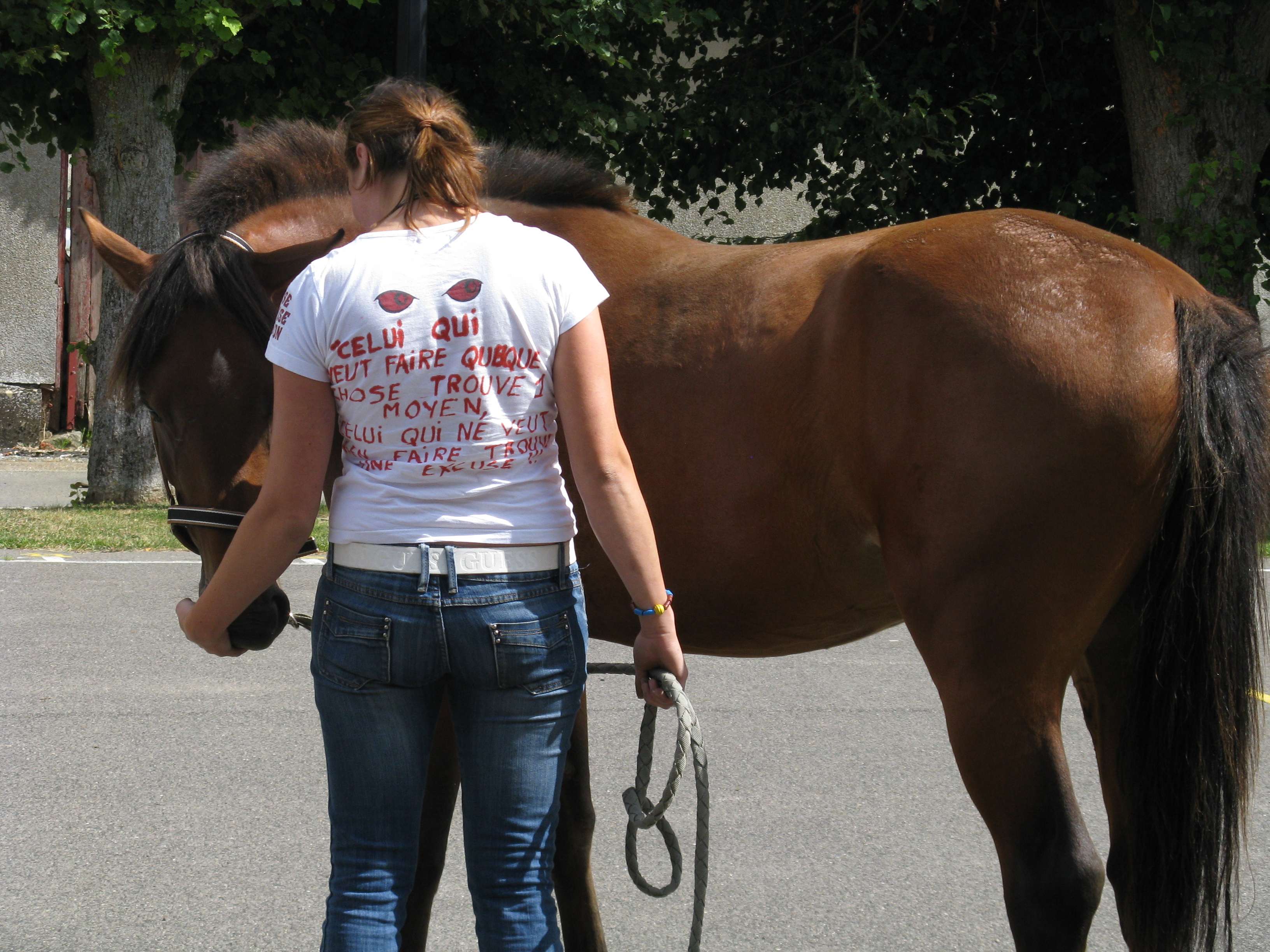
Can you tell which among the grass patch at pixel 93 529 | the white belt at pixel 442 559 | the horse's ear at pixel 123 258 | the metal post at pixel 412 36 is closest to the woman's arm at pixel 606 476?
the white belt at pixel 442 559

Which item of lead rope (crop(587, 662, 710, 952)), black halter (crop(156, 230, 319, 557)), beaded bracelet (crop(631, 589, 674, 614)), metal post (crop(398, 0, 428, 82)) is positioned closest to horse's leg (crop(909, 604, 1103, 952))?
lead rope (crop(587, 662, 710, 952))

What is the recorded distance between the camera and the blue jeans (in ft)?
5.71

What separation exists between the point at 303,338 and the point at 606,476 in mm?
499

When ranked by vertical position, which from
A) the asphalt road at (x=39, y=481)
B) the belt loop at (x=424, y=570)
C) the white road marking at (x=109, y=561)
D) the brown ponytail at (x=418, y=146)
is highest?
the brown ponytail at (x=418, y=146)

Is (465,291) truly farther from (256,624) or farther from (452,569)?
(256,624)

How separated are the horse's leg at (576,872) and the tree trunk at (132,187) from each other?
8.36 meters

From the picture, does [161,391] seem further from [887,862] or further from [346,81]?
[346,81]

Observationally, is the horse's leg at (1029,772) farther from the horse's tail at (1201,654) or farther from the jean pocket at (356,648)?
the jean pocket at (356,648)

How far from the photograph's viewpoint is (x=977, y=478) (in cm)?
211

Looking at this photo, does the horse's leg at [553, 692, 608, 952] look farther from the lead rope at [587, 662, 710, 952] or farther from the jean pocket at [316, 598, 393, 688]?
the jean pocket at [316, 598, 393, 688]

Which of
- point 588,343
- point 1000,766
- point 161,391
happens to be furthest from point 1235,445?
point 161,391

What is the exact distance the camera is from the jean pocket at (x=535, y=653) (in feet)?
5.72

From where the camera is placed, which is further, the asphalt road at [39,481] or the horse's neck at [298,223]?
the asphalt road at [39,481]

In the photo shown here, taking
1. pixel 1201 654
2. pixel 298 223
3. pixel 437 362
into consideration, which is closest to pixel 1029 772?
pixel 1201 654
